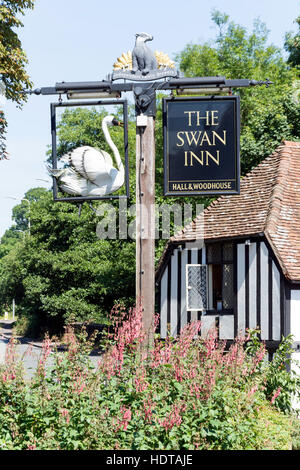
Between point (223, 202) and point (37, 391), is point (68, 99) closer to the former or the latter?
point (37, 391)

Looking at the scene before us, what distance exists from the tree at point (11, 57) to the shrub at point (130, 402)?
1444cm

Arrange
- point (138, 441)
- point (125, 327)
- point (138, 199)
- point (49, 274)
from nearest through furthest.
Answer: point (138, 441)
point (125, 327)
point (138, 199)
point (49, 274)

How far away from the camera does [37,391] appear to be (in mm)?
6828

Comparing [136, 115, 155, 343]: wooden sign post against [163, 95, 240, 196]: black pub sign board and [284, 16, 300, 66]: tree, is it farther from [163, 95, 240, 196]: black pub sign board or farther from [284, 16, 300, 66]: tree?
[284, 16, 300, 66]: tree

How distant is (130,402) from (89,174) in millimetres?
3372

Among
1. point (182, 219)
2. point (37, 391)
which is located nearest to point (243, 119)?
point (182, 219)

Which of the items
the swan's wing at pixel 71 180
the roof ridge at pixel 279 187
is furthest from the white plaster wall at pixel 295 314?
the swan's wing at pixel 71 180

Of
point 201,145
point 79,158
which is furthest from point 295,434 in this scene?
point 79,158

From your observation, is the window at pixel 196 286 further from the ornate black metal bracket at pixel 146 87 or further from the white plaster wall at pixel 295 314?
the ornate black metal bracket at pixel 146 87

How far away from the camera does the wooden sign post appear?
27.3 feet

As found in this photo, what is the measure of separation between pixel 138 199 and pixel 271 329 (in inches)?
292

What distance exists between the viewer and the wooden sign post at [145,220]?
8.32 m

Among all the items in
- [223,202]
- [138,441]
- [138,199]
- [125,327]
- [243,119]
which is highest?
[243,119]

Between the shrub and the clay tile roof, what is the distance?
7262 mm
